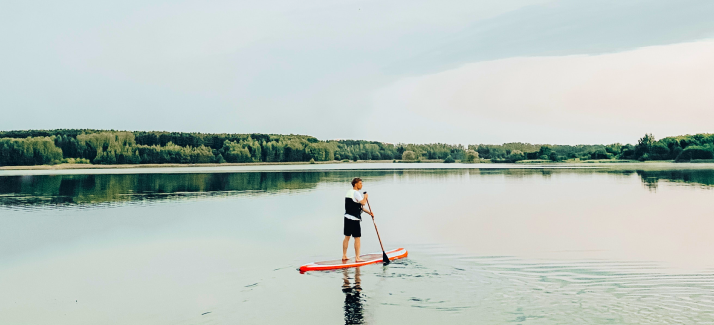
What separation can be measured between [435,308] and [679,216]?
1652 centimetres

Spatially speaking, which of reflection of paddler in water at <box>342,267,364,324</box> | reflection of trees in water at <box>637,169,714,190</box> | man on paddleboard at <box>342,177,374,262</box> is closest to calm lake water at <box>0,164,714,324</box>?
reflection of paddler in water at <box>342,267,364,324</box>

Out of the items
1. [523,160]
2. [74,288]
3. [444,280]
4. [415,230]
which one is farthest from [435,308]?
[523,160]

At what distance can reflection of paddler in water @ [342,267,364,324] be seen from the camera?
8.21 metres

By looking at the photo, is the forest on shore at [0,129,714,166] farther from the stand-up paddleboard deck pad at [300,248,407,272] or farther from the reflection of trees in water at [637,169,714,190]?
the stand-up paddleboard deck pad at [300,248,407,272]

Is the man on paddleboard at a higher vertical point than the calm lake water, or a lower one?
higher

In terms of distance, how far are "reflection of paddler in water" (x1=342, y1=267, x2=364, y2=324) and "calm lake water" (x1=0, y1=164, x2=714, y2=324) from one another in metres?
0.03

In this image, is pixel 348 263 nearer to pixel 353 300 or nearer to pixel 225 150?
pixel 353 300

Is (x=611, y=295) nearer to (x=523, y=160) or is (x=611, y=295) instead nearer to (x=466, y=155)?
(x=523, y=160)

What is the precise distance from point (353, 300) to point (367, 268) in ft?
8.54

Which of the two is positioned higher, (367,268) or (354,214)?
(354,214)

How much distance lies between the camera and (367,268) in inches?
468

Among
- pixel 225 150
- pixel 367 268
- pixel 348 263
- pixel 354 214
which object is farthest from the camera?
pixel 225 150

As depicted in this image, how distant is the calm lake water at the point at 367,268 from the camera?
855 cm

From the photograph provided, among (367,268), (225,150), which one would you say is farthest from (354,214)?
(225,150)
